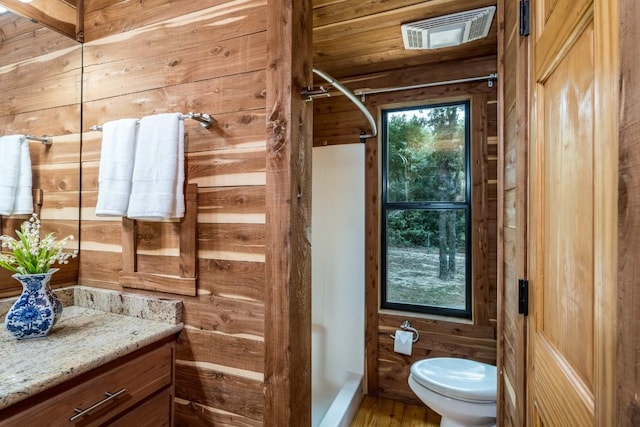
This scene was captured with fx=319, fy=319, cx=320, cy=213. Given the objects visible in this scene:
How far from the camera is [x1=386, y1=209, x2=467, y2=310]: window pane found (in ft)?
8.04

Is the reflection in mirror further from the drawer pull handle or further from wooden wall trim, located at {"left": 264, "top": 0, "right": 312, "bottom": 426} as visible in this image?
wooden wall trim, located at {"left": 264, "top": 0, "right": 312, "bottom": 426}

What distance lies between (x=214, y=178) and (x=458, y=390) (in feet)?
5.45

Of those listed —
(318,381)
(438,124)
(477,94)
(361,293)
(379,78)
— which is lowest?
(318,381)

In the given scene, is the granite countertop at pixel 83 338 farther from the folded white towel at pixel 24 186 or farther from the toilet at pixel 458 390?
the toilet at pixel 458 390

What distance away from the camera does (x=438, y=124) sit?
99.3 inches

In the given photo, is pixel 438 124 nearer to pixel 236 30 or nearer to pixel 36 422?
pixel 236 30

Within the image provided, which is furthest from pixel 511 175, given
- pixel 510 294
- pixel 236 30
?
pixel 236 30

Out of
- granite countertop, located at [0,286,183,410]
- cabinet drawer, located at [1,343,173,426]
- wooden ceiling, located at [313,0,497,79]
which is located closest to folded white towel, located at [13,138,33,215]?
granite countertop, located at [0,286,183,410]

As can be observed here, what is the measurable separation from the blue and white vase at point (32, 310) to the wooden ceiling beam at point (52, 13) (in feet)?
3.91

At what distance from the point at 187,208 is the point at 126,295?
515mm

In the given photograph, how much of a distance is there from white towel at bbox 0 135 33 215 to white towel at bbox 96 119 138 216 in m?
0.42

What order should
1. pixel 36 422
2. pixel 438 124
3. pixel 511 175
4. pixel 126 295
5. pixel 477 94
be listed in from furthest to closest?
pixel 438 124 → pixel 477 94 → pixel 126 295 → pixel 511 175 → pixel 36 422

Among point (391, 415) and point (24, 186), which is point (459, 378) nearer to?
point (391, 415)

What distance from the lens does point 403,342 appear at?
7.83ft
